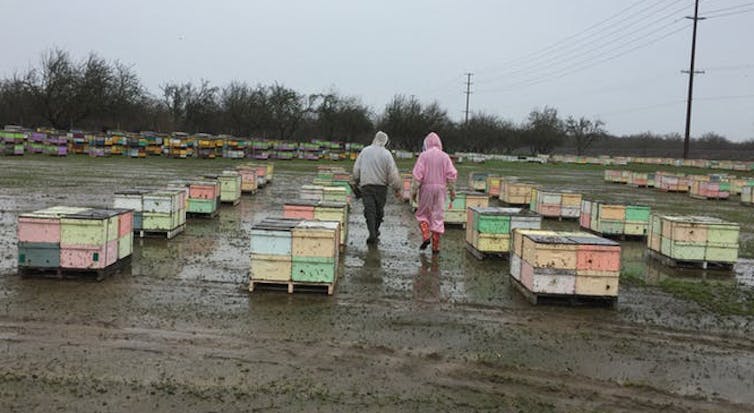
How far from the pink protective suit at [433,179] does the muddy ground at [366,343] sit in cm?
109

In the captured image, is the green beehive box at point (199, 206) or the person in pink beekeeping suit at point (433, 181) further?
the green beehive box at point (199, 206)

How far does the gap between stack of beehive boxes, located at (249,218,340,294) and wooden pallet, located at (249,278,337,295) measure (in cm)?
1

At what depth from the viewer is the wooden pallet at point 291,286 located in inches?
348

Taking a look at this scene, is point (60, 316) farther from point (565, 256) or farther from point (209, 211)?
point (209, 211)

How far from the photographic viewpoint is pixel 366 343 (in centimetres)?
682

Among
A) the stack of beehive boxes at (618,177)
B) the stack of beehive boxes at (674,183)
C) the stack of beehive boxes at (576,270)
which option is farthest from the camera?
the stack of beehive boxes at (618,177)

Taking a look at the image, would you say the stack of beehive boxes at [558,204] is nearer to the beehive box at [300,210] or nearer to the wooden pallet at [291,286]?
the beehive box at [300,210]

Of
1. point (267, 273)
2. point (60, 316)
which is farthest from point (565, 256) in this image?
point (60, 316)

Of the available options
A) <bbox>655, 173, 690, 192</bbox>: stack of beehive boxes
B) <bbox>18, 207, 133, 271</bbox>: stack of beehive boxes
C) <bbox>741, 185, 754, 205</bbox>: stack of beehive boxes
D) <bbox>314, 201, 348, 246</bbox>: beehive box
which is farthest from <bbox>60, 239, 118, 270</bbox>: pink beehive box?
<bbox>655, 173, 690, 192</bbox>: stack of beehive boxes

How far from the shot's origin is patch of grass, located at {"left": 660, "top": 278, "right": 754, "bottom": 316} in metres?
9.14

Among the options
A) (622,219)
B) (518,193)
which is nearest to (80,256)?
(622,219)

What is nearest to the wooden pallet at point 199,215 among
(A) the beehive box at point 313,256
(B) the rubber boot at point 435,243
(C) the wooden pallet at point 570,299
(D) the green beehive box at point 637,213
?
(B) the rubber boot at point 435,243

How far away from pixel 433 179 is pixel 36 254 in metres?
6.60

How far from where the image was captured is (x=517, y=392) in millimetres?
5676
